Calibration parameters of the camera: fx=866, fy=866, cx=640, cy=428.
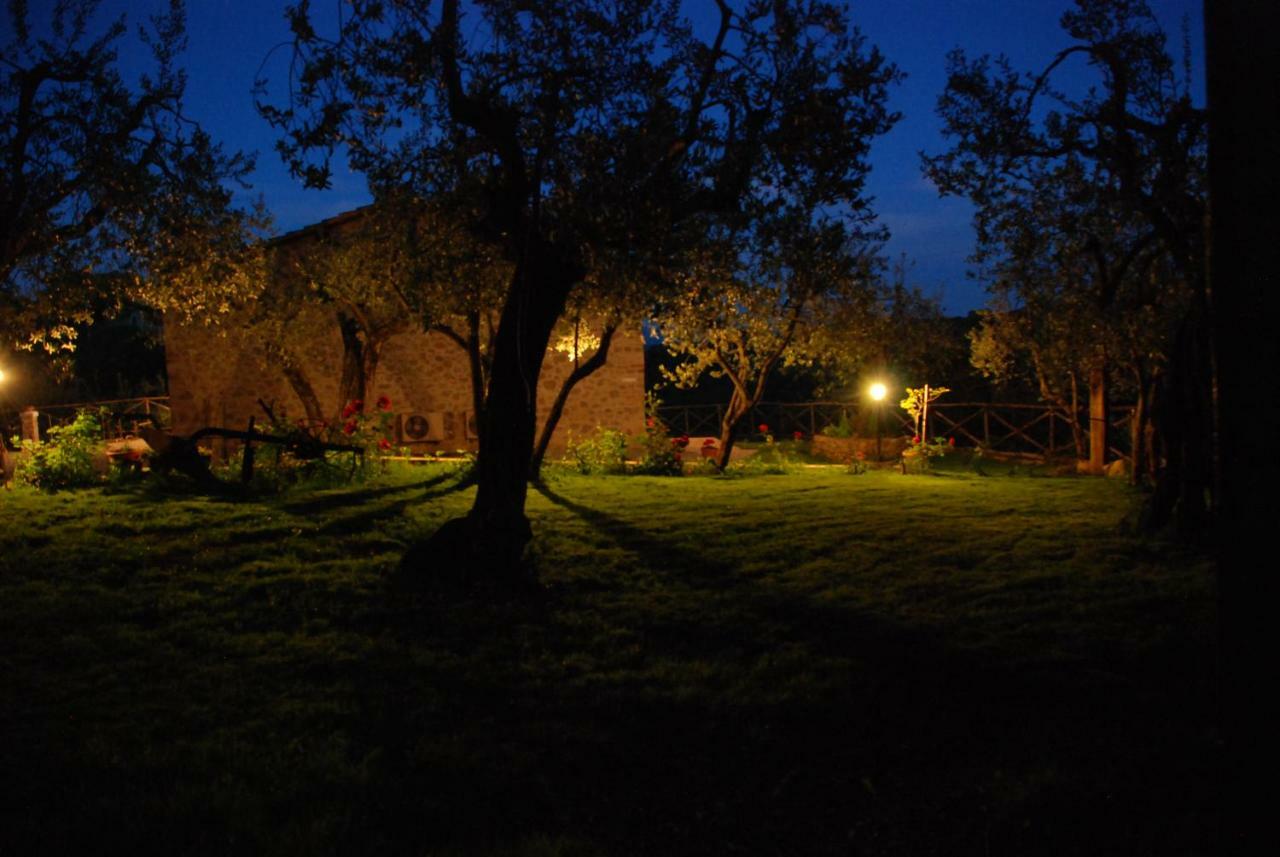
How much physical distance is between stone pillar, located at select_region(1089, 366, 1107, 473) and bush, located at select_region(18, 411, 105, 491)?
16009mm

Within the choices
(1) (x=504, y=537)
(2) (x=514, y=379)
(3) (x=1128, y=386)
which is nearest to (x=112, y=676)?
(1) (x=504, y=537)

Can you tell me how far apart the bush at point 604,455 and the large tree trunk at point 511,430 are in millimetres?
8115

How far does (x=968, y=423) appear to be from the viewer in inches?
997

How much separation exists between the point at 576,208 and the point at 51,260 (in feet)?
24.2

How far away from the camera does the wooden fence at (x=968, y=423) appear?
20641mm

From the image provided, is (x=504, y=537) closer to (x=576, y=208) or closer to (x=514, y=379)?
(x=514, y=379)

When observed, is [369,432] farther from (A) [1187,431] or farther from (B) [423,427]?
(A) [1187,431]

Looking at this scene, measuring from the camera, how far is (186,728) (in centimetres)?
425

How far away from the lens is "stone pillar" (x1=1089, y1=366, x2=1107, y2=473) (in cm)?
1532

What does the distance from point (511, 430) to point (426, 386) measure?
1347 centimetres

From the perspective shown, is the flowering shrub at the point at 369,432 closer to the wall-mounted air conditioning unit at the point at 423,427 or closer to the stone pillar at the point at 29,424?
the stone pillar at the point at 29,424

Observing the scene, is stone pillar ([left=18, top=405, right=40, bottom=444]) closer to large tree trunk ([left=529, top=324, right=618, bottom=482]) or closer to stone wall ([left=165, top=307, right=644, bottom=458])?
stone wall ([left=165, top=307, right=644, bottom=458])

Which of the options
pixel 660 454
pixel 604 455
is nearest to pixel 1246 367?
pixel 660 454

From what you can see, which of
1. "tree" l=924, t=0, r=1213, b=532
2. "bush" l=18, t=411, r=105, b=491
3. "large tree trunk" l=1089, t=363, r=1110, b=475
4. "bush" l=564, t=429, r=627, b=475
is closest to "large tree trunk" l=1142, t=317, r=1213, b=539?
"tree" l=924, t=0, r=1213, b=532
